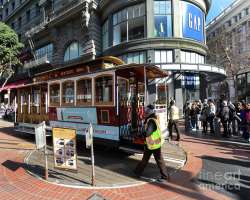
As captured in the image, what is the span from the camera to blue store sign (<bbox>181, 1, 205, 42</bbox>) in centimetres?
2400

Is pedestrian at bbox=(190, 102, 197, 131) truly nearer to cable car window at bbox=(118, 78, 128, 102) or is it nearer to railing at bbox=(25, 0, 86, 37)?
cable car window at bbox=(118, 78, 128, 102)

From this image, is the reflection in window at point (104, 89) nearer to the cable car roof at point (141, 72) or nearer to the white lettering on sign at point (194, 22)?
the cable car roof at point (141, 72)

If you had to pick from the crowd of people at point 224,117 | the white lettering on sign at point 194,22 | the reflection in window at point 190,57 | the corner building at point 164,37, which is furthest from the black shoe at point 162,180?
the white lettering on sign at point 194,22

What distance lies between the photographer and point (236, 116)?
1304cm

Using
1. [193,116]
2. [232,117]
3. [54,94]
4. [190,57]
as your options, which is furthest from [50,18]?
[232,117]

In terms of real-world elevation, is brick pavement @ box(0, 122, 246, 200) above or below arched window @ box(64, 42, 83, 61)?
below

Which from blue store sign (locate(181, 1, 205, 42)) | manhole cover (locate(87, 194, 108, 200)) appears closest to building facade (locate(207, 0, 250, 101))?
blue store sign (locate(181, 1, 205, 42))

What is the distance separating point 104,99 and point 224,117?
6907mm

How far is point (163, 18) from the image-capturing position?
76.9 feet

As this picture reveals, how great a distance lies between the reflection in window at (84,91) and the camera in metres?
9.99

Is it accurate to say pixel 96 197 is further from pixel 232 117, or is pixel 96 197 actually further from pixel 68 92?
pixel 232 117

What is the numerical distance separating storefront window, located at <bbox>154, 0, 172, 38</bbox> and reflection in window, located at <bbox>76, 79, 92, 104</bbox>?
47.6ft

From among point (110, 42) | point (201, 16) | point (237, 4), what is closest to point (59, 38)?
point (110, 42)

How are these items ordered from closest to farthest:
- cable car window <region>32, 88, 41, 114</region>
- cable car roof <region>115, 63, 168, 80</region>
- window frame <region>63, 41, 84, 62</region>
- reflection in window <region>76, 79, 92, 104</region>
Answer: cable car roof <region>115, 63, 168, 80</region> → reflection in window <region>76, 79, 92, 104</region> → cable car window <region>32, 88, 41, 114</region> → window frame <region>63, 41, 84, 62</region>
